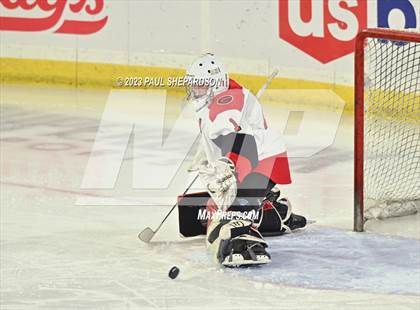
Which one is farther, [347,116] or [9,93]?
[9,93]

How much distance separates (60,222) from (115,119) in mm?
2270

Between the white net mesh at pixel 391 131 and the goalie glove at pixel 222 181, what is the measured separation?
0.83 m

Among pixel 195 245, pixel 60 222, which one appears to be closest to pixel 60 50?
pixel 60 222

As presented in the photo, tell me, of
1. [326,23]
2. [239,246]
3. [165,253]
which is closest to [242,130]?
[239,246]

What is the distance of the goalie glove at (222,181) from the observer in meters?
4.04

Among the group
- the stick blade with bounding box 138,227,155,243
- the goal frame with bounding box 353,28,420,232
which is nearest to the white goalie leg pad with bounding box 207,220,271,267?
the stick blade with bounding box 138,227,155,243

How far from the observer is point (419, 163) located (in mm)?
4953

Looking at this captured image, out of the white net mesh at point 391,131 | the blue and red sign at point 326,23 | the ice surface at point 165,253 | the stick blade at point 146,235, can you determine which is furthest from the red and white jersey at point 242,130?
the blue and red sign at point 326,23

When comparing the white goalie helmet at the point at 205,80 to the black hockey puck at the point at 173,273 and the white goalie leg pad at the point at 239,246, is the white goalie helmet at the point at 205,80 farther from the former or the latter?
the black hockey puck at the point at 173,273

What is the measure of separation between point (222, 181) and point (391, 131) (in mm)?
1454

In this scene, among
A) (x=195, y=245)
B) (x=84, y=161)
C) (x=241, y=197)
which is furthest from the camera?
(x=84, y=161)

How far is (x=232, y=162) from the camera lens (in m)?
4.06

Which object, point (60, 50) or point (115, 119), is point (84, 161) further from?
point (60, 50)

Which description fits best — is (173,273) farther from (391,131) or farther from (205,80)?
(391,131)
